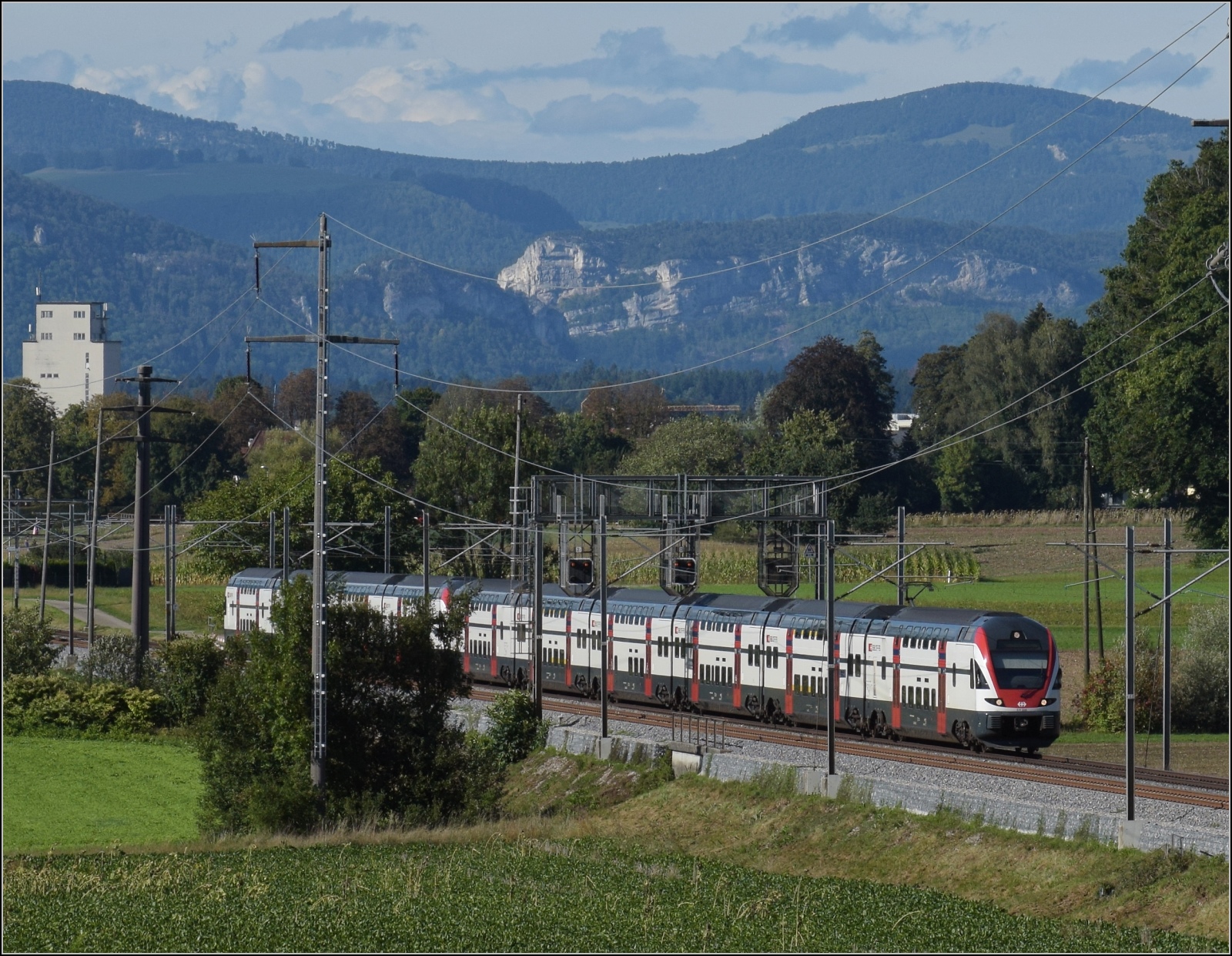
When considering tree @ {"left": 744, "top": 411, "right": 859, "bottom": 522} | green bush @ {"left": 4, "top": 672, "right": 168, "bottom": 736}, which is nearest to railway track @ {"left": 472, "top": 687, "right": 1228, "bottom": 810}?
green bush @ {"left": 4, "top": 672, "right": 168, "bottom": 736}

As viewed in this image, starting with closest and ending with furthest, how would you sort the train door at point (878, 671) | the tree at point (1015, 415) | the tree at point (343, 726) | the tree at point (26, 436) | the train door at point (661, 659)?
the tree at point (343, 726) < the train door at point (878, 671) < the train door at point (661, 659) < the tree at point (1015, 415) < the tree at point (26, 436)

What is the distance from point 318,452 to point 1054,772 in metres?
18.2

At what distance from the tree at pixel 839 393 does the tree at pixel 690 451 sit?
5.16m

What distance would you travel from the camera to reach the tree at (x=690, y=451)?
140 m

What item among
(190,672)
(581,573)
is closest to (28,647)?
(190,672)

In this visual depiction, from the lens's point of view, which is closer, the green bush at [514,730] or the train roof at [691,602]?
the train roof at [691,602]

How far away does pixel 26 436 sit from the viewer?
530 ft

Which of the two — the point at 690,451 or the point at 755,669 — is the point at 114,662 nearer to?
the point at 755,669

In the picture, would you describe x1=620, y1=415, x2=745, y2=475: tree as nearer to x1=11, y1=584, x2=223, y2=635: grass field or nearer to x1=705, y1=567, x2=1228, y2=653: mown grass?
x1=705, y1=567, x2=1228, y2=653: mown grass

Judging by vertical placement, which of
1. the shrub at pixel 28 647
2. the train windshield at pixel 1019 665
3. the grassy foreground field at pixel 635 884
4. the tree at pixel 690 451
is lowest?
the grassy foreground field at pixel 635 884

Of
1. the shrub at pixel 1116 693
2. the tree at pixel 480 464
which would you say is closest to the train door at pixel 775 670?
the shrub at pixel 1116 693

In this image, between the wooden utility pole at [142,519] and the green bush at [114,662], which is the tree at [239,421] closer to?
the wooden utility pole at [142,519]

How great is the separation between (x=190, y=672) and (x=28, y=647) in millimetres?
12041

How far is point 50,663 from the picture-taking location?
74312 millimetres
